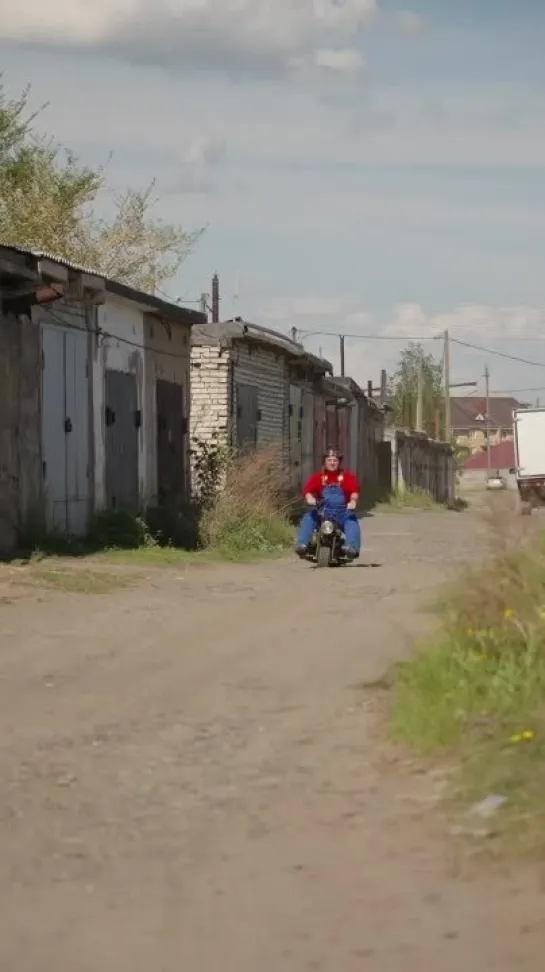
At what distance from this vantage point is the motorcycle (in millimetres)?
17750

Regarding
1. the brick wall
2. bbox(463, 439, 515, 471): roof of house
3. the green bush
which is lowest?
the green bush

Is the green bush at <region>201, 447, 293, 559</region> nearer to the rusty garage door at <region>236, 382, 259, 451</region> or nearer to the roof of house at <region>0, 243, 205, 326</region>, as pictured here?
the roof of house at <region>0, 243, 205, 326</region>

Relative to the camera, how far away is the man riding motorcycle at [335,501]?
17828 millimetres

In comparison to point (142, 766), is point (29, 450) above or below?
above

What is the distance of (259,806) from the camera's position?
6.17 metres

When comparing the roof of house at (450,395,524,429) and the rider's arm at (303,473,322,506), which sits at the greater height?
the roof of house at (450,395,524,429)

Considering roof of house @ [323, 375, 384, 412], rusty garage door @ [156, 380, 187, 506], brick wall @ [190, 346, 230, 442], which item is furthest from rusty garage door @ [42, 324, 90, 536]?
roof of house @ [323, 375, 384, 412]

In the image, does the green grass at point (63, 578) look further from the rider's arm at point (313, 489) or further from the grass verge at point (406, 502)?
the grass verge at point (406, 502)

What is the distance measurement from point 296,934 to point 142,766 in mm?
2435

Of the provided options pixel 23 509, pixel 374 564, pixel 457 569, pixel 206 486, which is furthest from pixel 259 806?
pixel 206 486

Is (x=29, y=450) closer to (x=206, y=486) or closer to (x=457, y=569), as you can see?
(x=206, y=486)

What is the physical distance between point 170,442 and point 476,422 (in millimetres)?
115972

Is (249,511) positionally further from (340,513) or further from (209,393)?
(209,393)

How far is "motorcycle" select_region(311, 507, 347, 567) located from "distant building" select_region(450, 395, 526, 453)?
376ft
